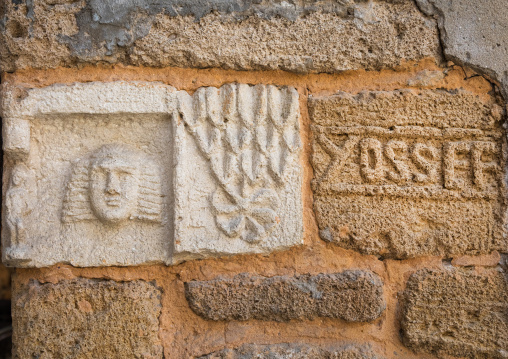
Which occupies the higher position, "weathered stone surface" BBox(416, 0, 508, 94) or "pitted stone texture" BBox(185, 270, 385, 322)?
"weathered stone surface" BBox(416, 0, 508, 94)

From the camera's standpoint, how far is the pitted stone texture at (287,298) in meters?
1.66

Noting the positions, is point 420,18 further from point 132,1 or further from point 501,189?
point 132,1

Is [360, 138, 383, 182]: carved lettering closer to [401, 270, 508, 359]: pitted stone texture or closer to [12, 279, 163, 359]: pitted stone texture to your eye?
[401, 270, 508, 359]: pitted stone texture

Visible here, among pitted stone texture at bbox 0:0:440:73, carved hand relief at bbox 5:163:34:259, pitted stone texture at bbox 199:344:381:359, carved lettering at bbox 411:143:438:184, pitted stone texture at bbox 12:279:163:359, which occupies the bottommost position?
pitted stone texture at bbox 199:344:381:359

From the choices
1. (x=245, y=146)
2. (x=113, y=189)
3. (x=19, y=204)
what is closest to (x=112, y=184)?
(x=113, y=189)

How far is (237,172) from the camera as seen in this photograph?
1672 millimetres

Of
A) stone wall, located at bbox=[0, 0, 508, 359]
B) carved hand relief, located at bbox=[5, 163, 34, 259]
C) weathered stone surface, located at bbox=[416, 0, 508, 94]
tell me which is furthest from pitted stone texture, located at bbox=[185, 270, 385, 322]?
weathered stone surface, located at bbox=[416, 0, 508, 94]

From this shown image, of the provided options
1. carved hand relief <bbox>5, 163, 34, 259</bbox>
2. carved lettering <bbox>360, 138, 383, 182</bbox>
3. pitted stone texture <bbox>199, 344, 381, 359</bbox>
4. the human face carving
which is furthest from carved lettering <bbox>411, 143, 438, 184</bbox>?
carved hand relief <bbox>5, 163, 34, 259</bbox>

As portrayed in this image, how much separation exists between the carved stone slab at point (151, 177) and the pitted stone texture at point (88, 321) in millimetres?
96

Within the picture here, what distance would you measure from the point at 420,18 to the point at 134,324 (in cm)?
143

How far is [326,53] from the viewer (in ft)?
5.56

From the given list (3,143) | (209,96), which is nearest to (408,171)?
(209,96)

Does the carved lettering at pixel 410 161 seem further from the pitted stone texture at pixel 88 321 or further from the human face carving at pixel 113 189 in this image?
the pitted stone texture at pixel 88 321

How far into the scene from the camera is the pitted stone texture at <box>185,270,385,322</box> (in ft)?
5.44
